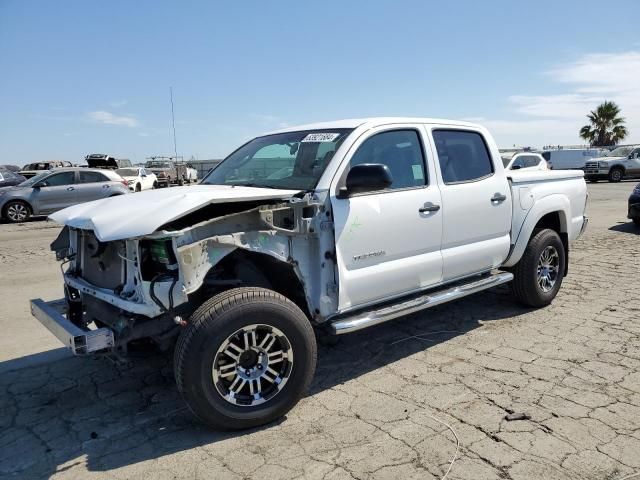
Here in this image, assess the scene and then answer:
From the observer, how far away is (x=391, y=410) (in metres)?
3.53

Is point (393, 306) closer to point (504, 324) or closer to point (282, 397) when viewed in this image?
point (282, 397)

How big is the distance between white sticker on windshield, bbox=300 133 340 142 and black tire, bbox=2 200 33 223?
14669 mm

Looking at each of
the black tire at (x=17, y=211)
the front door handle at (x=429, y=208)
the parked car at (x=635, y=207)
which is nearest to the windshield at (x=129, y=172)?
the black tire at (x=17, y=211)

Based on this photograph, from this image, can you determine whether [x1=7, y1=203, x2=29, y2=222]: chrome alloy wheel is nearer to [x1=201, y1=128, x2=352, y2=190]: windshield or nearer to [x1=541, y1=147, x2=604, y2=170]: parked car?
[x1=201, y1=128, x2=352, y2=190]: windshield

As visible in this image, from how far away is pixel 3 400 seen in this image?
3877 millimetres

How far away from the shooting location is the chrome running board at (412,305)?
3.79 meters

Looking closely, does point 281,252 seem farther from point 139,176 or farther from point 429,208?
point 139,176

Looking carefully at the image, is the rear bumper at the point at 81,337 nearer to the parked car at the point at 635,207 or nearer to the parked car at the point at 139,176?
the parked car at the point at 635,207

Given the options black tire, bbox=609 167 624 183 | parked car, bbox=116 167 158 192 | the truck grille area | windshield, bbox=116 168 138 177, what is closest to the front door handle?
the truck grille area

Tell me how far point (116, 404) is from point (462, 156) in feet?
11.9

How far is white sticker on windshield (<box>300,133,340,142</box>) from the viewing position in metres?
4.15

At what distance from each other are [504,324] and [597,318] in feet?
3.17

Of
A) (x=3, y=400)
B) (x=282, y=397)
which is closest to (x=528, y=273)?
(x=282, y=397)

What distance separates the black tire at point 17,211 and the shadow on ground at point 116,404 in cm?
1342
